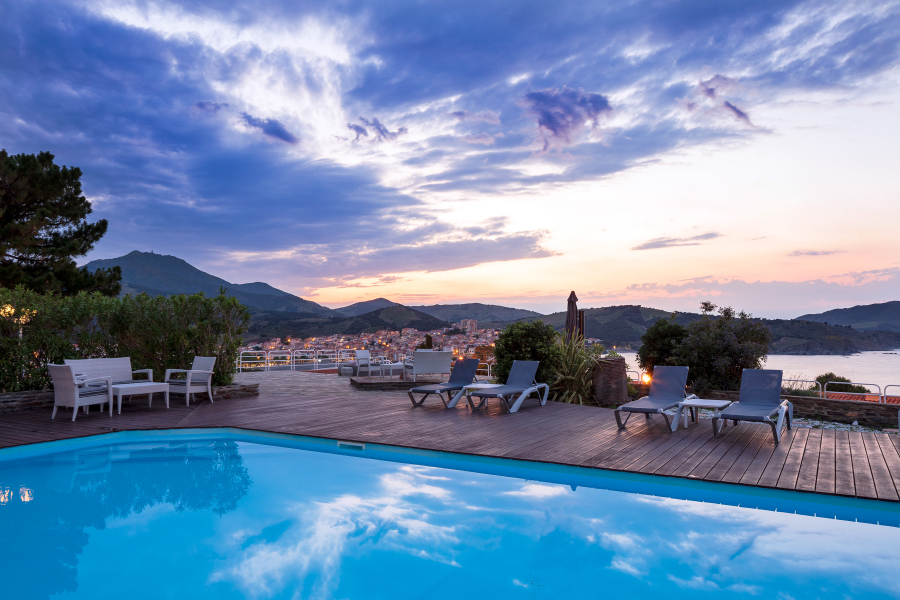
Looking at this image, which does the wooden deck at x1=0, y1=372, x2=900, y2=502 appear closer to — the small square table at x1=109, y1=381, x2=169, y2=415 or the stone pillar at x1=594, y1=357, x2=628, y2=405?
the small square table at x1=109, y1=381, x2=169, y2=415

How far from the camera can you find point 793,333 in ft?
54.2

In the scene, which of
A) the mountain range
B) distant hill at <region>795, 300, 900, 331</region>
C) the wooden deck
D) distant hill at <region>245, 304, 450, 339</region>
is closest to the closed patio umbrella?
the mountain range

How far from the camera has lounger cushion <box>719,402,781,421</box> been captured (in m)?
5.42

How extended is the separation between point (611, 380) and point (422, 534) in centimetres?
649

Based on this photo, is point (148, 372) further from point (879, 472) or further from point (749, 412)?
point (879, 472)

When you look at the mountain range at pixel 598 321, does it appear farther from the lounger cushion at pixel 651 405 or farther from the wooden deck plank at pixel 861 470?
the wooden deck plank at pixel 861 470

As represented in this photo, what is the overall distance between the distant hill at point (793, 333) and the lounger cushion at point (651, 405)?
715 centimetres

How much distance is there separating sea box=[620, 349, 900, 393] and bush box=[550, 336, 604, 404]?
3972 mm

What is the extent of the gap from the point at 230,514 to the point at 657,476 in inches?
148

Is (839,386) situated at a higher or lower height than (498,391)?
lower

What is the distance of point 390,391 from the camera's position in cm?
1123

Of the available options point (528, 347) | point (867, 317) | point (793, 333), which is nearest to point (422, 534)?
point (528, 347)

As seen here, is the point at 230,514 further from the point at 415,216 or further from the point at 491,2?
the point at 415,216

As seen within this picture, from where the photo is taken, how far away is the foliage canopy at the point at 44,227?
13.8 m
